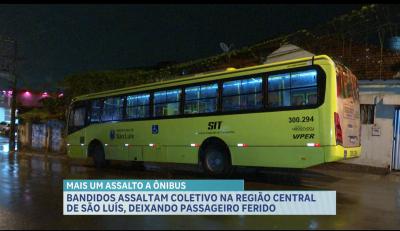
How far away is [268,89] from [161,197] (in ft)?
16.4

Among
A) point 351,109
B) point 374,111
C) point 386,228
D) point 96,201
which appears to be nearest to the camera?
point 386,228

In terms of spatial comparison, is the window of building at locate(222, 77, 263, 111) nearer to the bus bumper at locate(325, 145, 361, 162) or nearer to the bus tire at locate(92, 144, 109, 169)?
the bus bumper at locate(325, 145, 361, 162)

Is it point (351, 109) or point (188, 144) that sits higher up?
point (351, 109)

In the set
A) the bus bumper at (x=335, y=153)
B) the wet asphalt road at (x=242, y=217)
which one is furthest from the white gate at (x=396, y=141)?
the bus bumper at (x=335, y=153)

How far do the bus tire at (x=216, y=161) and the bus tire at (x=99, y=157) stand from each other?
5.92 m

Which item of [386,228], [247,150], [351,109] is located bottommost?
[386,228]

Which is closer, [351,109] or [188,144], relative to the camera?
[351,109]

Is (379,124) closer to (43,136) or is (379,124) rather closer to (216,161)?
(216,161)

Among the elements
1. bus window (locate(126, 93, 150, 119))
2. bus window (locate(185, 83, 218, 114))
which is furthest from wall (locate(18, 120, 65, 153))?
bus window (locate(185, 83, 218, 114))

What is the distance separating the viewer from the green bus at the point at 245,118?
12.0 meters

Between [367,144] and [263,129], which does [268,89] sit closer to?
[263,129]

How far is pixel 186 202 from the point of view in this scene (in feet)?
29.6

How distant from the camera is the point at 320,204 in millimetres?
9352

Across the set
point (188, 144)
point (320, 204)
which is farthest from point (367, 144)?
point (320, 204)
